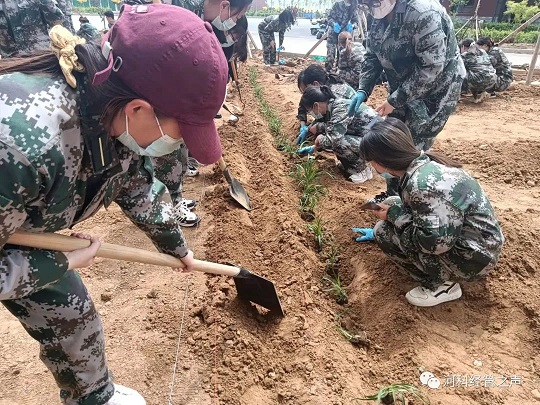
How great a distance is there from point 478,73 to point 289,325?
6965mm

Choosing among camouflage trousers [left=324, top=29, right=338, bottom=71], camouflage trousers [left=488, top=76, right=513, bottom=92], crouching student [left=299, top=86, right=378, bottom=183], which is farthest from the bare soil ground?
camouflage trousers [left=324, top=29, right=338, bottom=71]

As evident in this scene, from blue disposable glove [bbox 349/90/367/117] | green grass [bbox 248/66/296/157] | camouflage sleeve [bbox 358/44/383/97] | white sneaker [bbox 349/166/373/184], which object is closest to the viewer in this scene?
camouflage sleeve [bbox 358/44/383/97]

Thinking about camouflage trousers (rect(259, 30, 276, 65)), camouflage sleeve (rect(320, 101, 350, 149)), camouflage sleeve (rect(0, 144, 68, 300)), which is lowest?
camouflage trousers (rect(259, 30, 276, 65))

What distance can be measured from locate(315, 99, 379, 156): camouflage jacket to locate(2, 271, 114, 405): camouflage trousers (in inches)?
137

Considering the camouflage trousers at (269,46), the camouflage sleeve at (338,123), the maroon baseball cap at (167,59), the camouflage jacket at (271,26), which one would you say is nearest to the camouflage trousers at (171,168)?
the camouflage sleeve at (338,123)

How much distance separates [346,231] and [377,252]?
0.42 m

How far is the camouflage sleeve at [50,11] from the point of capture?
15.0ft

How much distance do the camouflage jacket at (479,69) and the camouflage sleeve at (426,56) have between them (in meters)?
4.96

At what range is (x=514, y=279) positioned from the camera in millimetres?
2898

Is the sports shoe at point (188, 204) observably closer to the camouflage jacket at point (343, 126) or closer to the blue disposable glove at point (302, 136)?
the camouflage jacket at point (343, 126)

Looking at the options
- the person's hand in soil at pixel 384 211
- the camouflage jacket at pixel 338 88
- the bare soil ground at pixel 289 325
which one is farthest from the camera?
the camouflage jacket at pixel 338 88

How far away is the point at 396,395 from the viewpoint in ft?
7.06

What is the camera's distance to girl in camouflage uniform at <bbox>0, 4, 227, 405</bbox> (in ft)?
3.64

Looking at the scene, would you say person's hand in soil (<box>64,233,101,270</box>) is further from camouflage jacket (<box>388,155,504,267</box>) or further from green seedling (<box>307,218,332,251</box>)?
green seedling (<box>307,218,332,251</box>)
